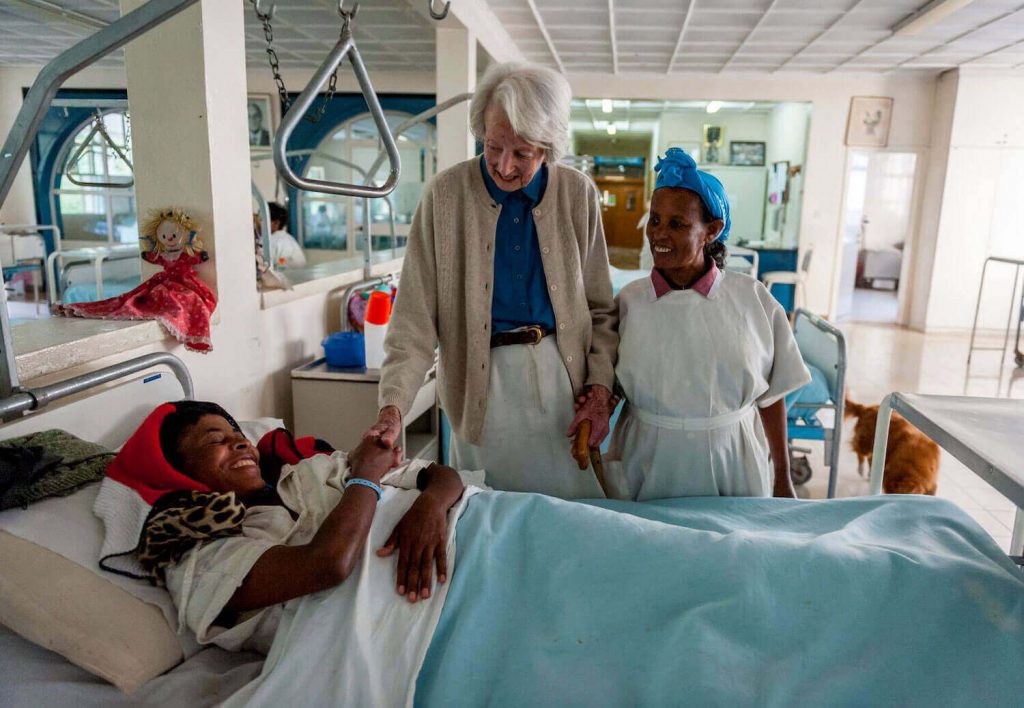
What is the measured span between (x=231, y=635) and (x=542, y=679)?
518 millimetres

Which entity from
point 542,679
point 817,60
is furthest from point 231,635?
point 817,60

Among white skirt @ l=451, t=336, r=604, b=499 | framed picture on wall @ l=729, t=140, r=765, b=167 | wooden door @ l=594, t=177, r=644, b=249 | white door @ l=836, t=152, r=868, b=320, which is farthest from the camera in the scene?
wooden door @ l=594, t=177, r=644, b=249

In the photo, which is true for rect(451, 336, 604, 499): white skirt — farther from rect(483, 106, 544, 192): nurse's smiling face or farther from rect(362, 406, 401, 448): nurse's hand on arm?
rect(483, 106, 544, 192): nurse's smiling face

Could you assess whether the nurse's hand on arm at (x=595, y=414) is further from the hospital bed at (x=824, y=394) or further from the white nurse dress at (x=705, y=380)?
the hospital bed at (x=824, y=394)

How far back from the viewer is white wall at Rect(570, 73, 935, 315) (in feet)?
27.8

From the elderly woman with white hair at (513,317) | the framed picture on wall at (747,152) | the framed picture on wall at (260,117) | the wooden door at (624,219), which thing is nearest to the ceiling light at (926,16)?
the framed picture on wall at (747,152)

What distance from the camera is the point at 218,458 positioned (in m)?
1.41

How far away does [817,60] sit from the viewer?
7.73 m

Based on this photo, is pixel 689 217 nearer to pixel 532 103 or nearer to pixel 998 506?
pixel 532 103

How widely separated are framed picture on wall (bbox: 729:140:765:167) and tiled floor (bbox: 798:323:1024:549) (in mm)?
3798

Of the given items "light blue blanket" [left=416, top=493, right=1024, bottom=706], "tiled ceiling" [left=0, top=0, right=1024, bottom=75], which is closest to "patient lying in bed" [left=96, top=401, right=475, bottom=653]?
"light blue blanket" [left=416, top=493, right=1024, bottom=706]

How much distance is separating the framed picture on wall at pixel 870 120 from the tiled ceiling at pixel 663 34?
43 centimetres

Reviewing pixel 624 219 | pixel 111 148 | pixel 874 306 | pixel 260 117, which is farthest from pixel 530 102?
pixel 624 219

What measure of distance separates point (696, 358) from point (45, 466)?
1.32 metres
